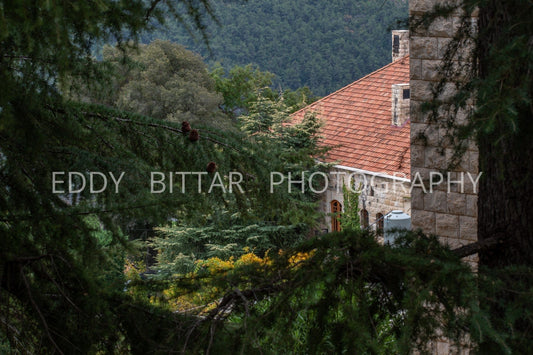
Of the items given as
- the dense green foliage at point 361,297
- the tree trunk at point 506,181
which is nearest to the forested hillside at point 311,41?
the tree trunk at point 506,181

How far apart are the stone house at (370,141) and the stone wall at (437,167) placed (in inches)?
433

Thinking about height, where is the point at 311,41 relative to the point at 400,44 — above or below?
above

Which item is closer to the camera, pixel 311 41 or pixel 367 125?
pixel 367 125

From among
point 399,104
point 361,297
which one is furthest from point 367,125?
point 361,297

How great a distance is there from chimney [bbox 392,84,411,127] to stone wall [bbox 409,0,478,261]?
13020 mm

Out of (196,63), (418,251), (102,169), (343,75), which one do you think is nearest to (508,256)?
(418,251)

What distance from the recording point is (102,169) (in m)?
2.87

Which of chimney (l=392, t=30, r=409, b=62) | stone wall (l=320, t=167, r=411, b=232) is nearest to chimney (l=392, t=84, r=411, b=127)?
stone wall (l=320, t=167, r=411, b=232)

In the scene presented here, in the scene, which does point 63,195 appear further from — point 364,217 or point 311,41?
point 311,41

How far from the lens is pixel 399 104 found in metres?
18.0

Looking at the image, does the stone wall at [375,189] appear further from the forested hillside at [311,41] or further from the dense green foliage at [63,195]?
the forested hillside at [311,41]

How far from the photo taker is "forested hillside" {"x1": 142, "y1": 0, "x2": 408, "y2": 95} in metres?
43.5

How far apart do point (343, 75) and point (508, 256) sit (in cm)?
4196

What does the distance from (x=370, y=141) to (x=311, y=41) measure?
2901 cm
